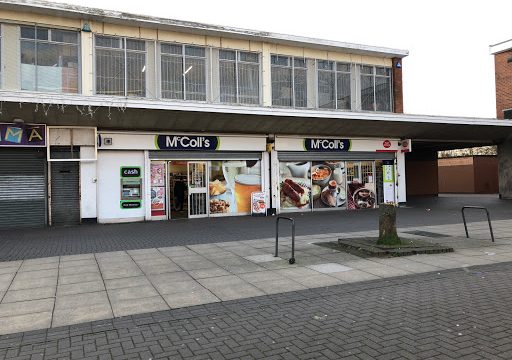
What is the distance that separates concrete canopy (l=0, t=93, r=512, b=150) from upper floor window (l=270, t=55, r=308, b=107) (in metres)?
1.87

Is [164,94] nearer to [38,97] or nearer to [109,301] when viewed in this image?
[38,97]

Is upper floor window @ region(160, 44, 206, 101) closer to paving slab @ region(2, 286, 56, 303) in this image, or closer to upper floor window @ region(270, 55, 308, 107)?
upper floor window @ region(270, 55, 308, 107)

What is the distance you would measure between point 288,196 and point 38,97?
10.1m

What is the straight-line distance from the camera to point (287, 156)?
18.0 metres

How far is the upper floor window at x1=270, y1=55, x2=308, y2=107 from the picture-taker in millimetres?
18656

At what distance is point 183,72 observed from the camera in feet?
55.7

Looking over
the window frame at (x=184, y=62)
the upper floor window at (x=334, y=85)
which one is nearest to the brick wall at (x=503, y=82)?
the upper floor window at (x=334, y=85)

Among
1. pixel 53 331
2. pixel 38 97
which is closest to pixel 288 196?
pixel 38 97

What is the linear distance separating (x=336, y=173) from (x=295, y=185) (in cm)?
215

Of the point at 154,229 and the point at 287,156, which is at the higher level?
the point at 287,156

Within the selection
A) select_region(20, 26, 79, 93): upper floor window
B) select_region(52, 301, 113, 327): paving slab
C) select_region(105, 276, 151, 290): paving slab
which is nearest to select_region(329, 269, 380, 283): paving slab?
select_region(105, 276, 151, 290): paving slab

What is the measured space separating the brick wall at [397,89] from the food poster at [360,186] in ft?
12.2

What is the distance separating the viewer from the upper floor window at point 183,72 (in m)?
16.8

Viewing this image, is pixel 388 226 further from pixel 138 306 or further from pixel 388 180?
pixel 388 180
